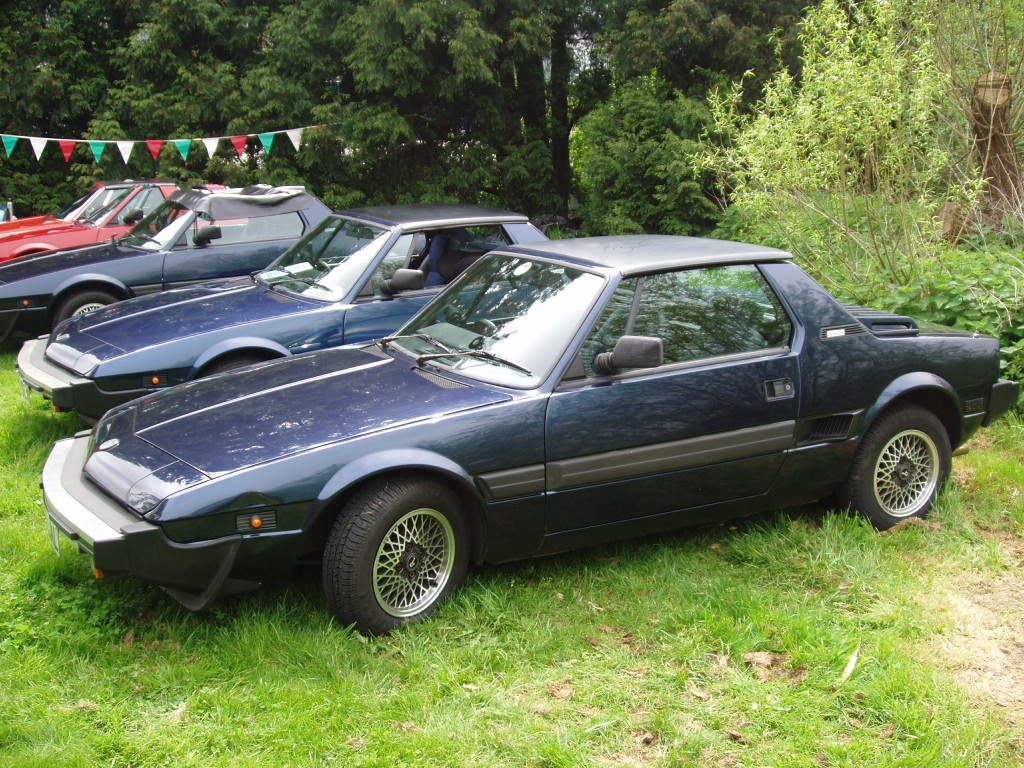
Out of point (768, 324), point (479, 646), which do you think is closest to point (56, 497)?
point (479, 646)

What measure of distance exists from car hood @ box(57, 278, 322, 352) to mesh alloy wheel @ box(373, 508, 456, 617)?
2.83 meters

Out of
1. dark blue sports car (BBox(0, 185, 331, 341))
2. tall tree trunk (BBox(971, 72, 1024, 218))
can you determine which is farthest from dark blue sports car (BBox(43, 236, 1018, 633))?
dark blue sports car (BBox(0, 185, 331, 341))

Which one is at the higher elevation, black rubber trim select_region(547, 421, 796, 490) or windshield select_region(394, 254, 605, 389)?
windshield select_region(394, 254, 605, 389)

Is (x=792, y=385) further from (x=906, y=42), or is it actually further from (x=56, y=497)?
(x=906, y=42)

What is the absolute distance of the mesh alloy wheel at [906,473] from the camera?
5.31 m

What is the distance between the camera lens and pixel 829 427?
506 centimetres

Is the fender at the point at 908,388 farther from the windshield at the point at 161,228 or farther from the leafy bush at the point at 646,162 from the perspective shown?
the leafy bush at the point at 646,162

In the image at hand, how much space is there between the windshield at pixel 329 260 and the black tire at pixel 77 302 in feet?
8.30

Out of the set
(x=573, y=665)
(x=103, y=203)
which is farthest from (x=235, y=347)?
(x=103, y=203)

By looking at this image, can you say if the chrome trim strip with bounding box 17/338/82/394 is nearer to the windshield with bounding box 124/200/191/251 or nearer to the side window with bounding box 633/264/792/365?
the windshield with bounding box 124/200/191/251

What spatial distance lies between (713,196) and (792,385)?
30.1ft

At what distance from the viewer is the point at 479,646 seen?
409cm

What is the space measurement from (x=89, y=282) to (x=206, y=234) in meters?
1.21

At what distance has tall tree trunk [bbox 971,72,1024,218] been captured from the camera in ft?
28.1
